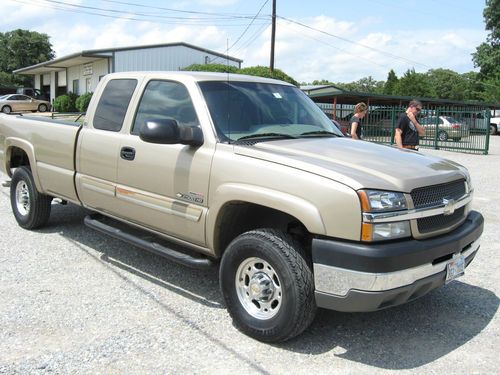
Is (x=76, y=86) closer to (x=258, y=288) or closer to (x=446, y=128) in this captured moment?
(x=446, y=128)

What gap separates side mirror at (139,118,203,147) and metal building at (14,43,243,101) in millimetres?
27887

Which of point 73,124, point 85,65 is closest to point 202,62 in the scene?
point 85,65

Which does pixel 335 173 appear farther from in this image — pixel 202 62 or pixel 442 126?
pixel 202 62

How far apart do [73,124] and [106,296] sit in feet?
7.28

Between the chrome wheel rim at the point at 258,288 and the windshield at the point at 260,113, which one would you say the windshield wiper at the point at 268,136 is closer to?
the windshield at the point at 260,113

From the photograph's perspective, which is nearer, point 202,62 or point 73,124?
point 73,124

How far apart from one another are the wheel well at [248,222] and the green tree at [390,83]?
57608mm

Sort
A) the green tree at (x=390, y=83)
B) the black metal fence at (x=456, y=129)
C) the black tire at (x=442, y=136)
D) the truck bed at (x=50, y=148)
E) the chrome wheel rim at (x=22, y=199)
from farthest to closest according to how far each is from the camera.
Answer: the green tree at (x=390, y=83), the black tire at (x=442, y=136), the black metal fence at (x=456, y=129), the chrome wheel rim at (x=22, y=199), the truck bed at (x=50, y=148)

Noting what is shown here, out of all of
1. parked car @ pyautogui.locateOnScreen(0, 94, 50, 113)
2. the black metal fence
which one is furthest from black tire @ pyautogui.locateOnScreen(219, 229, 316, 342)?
parked car @ pyautogui.locateOnScreen(0, 94, 50, 113)

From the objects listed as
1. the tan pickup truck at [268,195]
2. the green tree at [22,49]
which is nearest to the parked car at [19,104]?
the tan pickup truck at [268,195]

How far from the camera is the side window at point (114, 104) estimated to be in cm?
514

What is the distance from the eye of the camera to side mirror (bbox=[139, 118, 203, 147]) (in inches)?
158

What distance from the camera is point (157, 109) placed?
483 centimetres

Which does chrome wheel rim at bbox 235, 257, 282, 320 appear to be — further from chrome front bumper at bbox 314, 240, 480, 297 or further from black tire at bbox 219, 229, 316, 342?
chrome front bumper at bbox 314, 240, 480, 297
